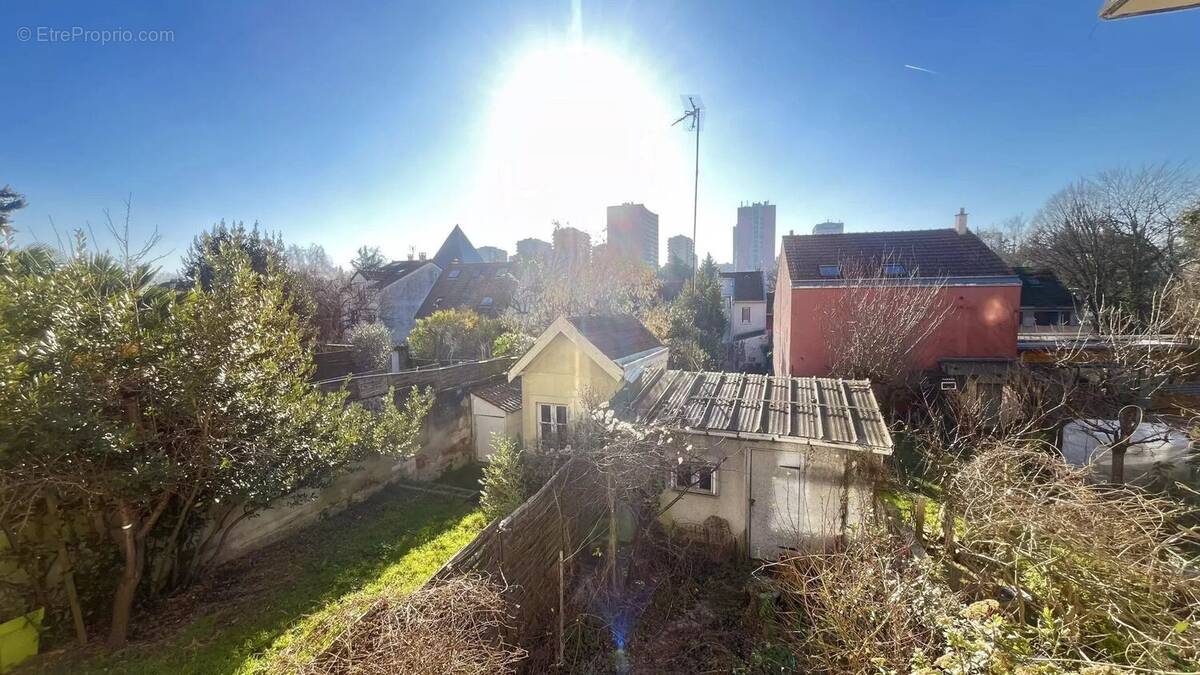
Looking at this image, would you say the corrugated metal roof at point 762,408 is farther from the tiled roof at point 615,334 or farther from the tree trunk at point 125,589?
the tree trunk at point 125,589

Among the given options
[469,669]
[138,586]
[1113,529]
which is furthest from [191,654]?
[1113,529]

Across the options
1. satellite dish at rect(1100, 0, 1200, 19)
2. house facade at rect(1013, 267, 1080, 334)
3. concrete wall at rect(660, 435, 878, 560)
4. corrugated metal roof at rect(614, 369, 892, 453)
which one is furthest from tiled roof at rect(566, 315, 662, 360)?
house facade at rect(1013, 267, 1080, 334)

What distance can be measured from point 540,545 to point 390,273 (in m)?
33.9

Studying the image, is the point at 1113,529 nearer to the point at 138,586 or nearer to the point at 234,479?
the point at 234,479

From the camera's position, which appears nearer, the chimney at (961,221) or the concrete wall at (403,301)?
the chimney at (961,221)

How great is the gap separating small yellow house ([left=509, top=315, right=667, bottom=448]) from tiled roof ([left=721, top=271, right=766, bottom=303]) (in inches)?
1023

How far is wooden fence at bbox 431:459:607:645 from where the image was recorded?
541cm

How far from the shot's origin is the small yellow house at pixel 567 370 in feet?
35.3

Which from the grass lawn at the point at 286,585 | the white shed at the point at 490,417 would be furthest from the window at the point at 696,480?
the white shed at the point at 490,417

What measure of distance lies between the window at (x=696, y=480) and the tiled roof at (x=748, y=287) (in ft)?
96.5

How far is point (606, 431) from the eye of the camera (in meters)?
7.34

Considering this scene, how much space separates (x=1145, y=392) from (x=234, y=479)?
57.7 ft

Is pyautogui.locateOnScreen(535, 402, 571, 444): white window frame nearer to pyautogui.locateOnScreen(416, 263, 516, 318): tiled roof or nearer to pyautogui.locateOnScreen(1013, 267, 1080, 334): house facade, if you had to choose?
pyautogui.locateOnScreen(416, 263, 516, 318): tiled roof

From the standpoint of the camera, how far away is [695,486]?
28.4 ft
